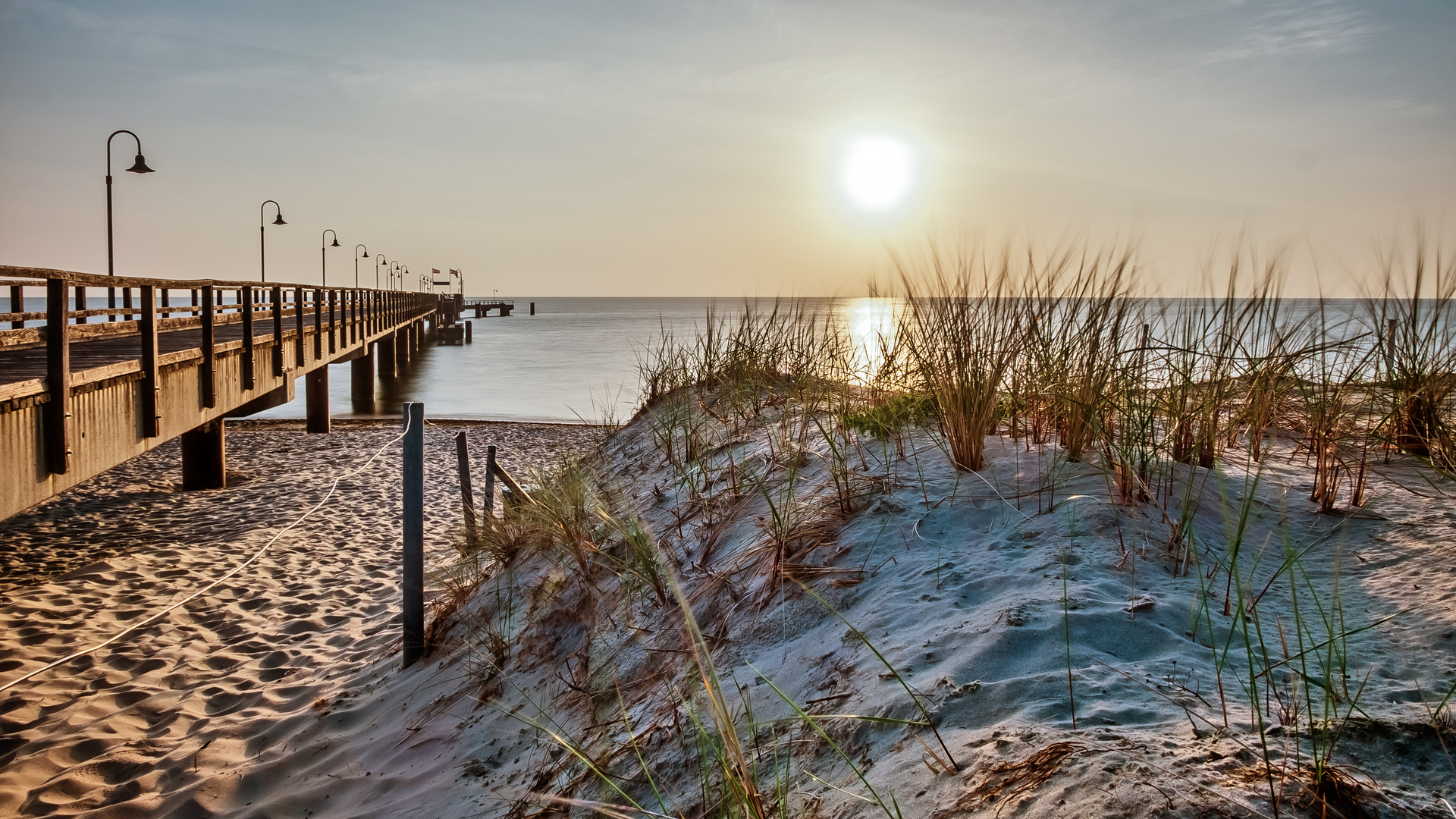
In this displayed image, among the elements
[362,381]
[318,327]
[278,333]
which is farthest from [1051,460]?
[362,381]

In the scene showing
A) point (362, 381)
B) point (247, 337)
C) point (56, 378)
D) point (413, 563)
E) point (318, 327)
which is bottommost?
point (362, 381)

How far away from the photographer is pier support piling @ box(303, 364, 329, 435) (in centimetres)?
1559

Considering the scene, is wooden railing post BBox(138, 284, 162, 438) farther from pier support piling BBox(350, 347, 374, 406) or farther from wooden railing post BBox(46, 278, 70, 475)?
pier support piling BBox(350, 347, 374, 406)

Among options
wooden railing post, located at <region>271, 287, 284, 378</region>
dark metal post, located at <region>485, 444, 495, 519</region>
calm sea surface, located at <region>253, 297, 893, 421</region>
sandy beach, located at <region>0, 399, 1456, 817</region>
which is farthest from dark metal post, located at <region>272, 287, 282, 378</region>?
dark metal post, located at <region>485, 444, 495, 519</region>

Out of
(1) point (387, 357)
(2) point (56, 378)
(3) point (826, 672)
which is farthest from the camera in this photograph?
(1) point (387, 357)

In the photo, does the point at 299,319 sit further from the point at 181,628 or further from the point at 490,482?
the point at 490,482

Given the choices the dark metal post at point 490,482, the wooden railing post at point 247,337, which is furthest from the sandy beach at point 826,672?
the wooden railing post at point 247,337

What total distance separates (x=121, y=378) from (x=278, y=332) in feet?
15.0

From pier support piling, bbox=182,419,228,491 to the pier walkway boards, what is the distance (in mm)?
13

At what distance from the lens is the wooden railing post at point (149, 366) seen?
6.15 m

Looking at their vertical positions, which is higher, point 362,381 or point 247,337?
point 247,337

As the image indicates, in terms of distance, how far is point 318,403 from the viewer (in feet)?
51.4

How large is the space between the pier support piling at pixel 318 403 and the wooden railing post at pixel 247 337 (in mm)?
6895

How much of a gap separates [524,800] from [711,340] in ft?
16.4
